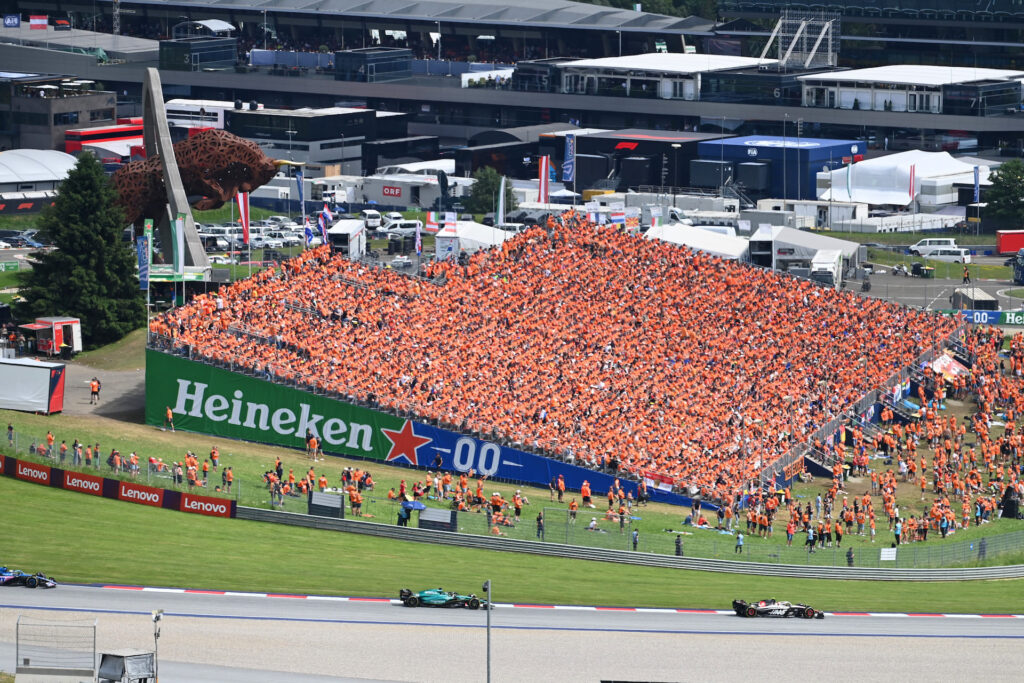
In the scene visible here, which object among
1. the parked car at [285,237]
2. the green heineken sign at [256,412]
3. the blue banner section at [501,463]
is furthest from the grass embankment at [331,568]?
the parked car at [285,237]

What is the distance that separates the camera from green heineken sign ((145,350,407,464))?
67188 millimetres

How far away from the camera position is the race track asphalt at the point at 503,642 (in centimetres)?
4591

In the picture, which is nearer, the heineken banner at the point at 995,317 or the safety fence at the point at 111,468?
the safety fence at the point at 111,468

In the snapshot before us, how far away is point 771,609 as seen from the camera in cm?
5212

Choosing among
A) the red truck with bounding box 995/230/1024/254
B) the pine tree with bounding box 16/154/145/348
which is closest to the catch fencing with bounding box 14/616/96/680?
the pine tree with bounding box 16/154/145/348

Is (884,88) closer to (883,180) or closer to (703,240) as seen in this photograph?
(883,180)

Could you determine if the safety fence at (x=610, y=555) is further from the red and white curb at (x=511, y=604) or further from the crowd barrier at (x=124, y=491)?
the red and white curb at (x=511, y=604)

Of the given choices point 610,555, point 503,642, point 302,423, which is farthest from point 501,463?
point 503,642

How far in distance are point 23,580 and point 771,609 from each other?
1985cm

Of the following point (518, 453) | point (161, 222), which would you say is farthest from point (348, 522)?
point (161, 222)

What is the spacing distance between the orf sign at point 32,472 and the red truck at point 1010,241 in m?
67.3

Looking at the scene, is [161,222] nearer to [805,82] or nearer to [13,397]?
[13,397]

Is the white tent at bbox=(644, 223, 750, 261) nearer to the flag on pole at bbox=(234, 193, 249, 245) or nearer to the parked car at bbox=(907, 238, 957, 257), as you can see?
the parked car at bbox=(907, 238, 957, 257)

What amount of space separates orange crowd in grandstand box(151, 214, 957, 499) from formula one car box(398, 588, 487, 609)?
14.8m
